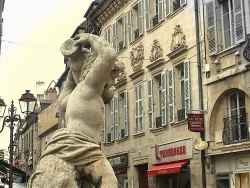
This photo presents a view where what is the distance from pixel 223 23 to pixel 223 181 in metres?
5.68

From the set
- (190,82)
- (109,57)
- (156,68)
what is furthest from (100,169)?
(156,68)

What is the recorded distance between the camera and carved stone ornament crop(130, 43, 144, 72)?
85.5 feet

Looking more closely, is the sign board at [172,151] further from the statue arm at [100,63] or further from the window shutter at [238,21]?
the statue arm at [100,63]

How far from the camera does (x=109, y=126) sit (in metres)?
30.0

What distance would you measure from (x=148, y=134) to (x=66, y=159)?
64.9 feet

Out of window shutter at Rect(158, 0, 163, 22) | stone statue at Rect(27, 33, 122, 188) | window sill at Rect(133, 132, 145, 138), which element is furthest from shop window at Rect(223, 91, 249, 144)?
stone statue at Rect(27, 33, 122, 188)

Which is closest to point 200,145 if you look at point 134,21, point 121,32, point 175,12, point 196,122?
point 196,122

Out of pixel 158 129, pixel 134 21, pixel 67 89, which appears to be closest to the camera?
pixel 67 89

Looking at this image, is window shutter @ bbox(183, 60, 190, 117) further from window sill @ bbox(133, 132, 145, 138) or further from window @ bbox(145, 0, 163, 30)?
window sill @ bbox(133, 132, 145, 138)

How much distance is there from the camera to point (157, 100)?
2434 cm

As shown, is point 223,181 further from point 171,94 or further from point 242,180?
point 171,94

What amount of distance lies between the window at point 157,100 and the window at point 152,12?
8.29 feet

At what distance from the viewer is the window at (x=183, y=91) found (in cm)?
2139

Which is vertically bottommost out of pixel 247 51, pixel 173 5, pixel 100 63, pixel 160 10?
pixel 100 63
